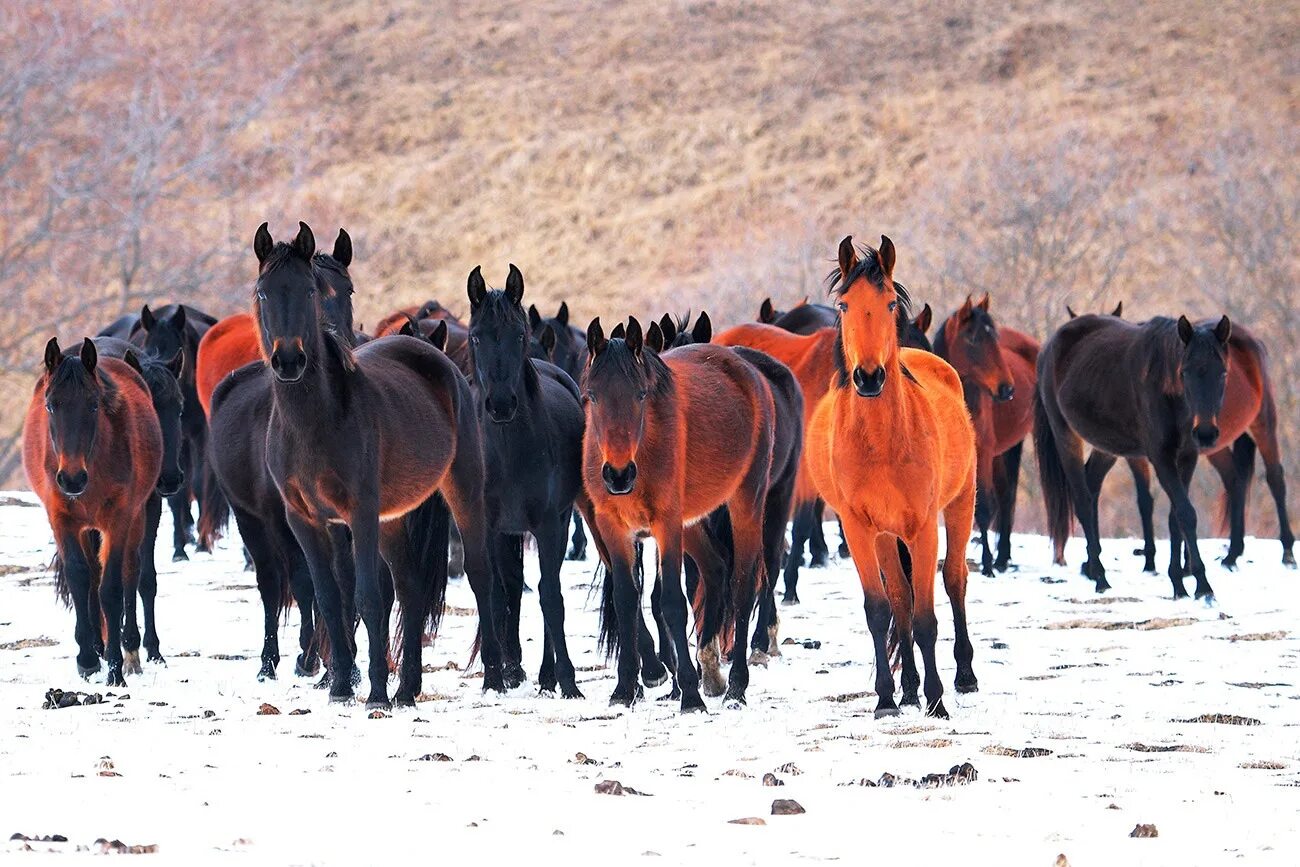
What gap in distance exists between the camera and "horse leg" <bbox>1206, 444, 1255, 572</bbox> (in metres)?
13.2

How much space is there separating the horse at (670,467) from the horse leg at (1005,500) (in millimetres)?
6095

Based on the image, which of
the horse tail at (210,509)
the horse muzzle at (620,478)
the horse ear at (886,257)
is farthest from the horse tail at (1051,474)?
the horse muzzle at (620,478)

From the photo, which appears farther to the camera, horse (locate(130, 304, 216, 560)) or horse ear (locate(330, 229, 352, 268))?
horse (locate(130, 304, 216, 560))

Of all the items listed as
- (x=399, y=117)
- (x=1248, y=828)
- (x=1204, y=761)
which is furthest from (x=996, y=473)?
(x=399, y=117)

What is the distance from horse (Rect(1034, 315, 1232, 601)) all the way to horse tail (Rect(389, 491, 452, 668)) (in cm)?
572

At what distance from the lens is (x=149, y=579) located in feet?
29.5

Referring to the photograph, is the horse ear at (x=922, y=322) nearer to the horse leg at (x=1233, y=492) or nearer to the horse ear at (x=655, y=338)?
the horse leg at (x=1233, y=492)

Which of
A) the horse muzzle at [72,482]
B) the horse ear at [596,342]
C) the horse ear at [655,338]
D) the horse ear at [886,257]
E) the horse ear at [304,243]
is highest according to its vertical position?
the horse ear at [304,243]

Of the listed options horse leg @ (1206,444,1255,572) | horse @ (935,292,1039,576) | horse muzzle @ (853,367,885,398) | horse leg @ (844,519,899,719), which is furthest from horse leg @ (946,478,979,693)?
horse leg @ (1206,444,1255,572)

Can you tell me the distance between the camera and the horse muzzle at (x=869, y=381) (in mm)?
6367

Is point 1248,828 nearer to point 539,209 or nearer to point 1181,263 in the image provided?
point 1181,263

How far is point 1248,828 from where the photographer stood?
180 inches

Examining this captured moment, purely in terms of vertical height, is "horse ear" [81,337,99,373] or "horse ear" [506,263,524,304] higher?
"horse ear" [506,263,524,304]

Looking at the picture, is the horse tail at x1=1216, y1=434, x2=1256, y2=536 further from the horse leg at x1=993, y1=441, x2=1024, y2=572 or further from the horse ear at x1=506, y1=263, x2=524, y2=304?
the horse ear at x1=506, y1=263, x2=524, y2=304
